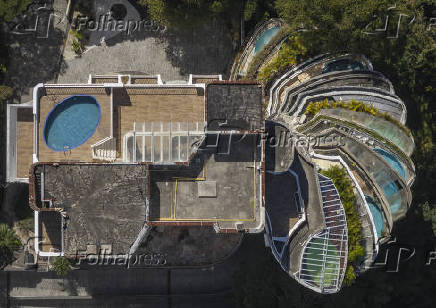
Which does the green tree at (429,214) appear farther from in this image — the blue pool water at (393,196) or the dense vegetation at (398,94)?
the blue pool water at (393,196)

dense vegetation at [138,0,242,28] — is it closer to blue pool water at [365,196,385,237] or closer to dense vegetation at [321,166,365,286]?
dense vegetation at [321,166,365,286]

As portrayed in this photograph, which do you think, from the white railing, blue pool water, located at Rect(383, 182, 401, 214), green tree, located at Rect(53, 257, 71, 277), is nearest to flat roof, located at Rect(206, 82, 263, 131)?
the white railing

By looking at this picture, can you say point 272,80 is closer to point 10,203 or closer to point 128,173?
point 128,173

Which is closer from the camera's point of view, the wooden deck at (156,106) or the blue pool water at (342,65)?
the wooden deck at (156,106)

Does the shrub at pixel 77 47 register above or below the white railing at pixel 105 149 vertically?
above

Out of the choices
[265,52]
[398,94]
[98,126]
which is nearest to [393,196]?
[398,94]

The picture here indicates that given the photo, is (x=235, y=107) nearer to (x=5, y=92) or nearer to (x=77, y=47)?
(x=77, y=47)

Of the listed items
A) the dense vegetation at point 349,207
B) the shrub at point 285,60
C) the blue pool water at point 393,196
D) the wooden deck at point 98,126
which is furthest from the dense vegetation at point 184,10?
the blue pool water at point 393,196
